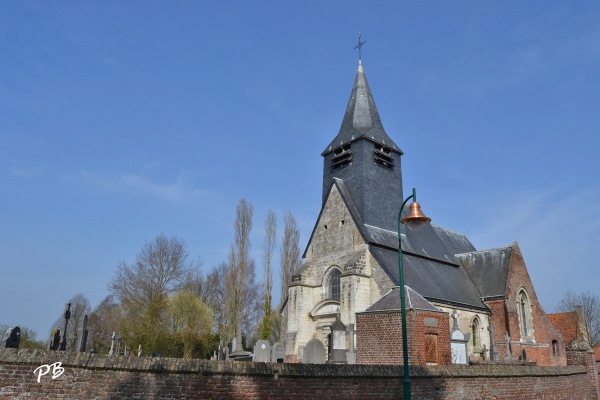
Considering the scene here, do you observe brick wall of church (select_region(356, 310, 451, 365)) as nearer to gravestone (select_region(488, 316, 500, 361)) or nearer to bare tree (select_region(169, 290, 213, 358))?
gravestone (select_region(488, 316, 500, 361))

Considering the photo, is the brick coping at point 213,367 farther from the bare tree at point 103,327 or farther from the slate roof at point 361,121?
the bare tree at point 103,327

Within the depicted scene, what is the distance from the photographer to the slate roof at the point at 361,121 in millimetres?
26594

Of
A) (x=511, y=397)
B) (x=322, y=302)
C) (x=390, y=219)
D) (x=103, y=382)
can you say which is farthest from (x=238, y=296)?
(x=103, y=382)

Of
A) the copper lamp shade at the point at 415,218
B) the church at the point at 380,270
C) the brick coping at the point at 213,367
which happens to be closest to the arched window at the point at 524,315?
the church at the point at 380,270

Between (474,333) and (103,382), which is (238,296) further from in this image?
(103,382)

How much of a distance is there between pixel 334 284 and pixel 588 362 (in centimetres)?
1163

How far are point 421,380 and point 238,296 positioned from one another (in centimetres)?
2458

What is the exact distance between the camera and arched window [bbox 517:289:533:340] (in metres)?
26.7

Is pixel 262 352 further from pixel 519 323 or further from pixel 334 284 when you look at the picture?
pixel 519 323

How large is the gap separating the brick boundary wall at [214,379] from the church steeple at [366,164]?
14819 millimetres

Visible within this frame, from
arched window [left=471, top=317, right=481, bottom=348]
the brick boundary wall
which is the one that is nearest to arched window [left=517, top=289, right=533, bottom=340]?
arched window [left=471, top=317, right=481, bottom=348]

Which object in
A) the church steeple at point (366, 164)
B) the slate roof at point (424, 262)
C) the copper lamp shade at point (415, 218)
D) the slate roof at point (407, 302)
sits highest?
the church steeple at point (366, 164)

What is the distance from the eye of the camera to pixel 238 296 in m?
32.7

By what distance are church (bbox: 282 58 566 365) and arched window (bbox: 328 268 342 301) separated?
0.17 feet
